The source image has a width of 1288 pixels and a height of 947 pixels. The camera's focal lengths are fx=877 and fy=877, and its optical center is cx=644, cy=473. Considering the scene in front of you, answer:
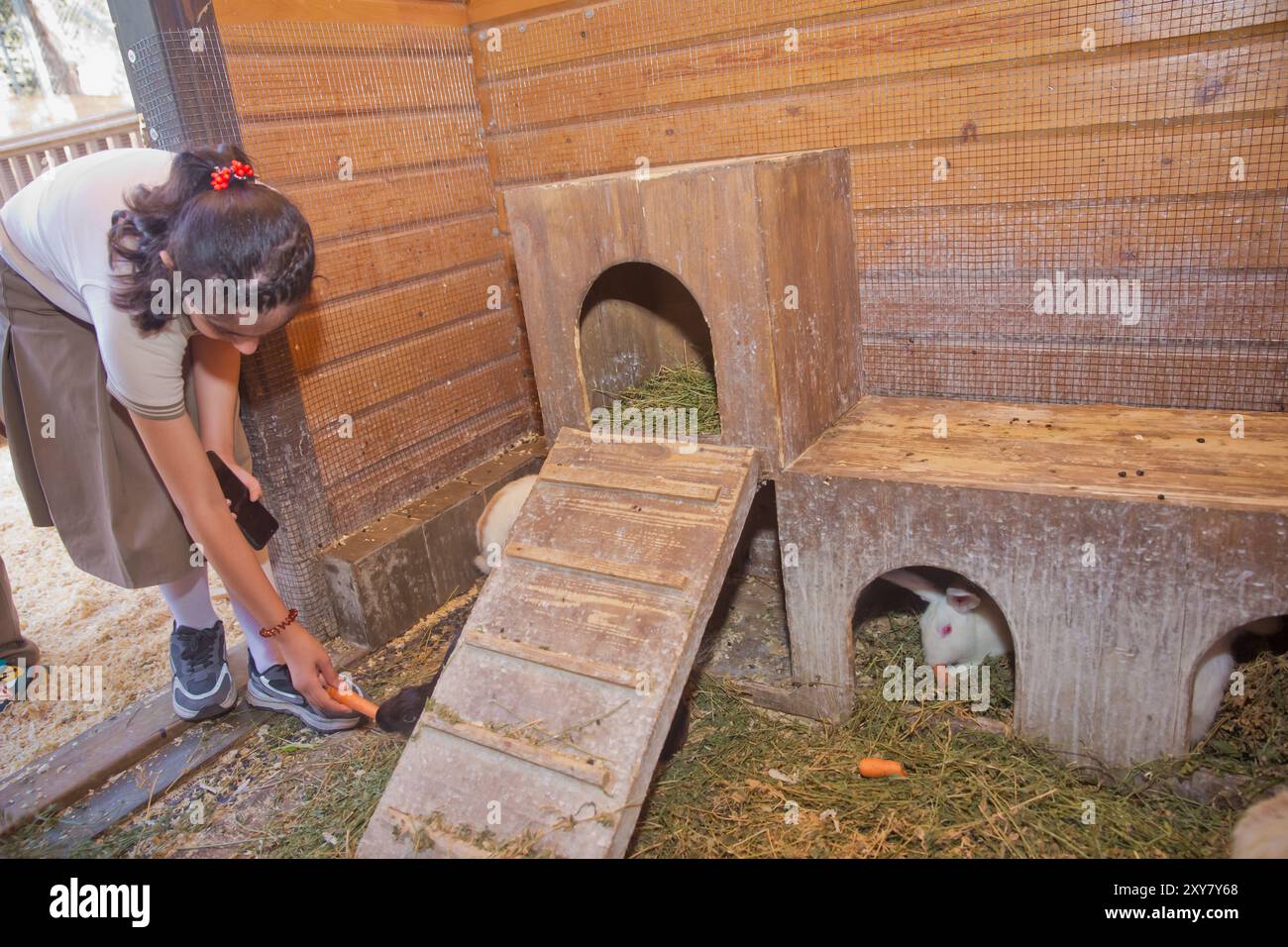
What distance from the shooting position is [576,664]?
6.81ft

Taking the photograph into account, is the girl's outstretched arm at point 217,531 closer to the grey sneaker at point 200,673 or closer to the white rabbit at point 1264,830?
the grey sneaker at point 200,673

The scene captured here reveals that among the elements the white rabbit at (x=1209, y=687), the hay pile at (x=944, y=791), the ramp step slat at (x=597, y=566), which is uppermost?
the ramp step slat at (x=597, y=566)

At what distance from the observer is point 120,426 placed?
2.37 m

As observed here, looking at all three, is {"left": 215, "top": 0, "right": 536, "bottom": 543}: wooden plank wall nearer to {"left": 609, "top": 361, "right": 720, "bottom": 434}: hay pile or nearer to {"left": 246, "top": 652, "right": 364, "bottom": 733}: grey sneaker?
{"left": 246, "top": 652, "right": 364, "bottom": 733}: grey sneaker

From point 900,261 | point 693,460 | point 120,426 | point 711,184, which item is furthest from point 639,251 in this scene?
point 120,426

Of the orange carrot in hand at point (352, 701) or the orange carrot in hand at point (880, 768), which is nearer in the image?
the orange carrot in hand at point (880, 768)

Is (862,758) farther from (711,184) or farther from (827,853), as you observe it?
(711,184)

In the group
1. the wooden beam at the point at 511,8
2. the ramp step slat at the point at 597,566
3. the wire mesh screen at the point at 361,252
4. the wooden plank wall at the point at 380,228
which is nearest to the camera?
the ramp step slat at the point at 597,566

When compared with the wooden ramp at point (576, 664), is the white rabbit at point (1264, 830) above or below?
below

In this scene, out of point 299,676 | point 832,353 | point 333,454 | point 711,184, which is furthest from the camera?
point 333,454

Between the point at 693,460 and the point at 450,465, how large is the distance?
1.49 m

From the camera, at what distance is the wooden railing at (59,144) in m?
5.87

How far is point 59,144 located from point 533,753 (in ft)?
21.5

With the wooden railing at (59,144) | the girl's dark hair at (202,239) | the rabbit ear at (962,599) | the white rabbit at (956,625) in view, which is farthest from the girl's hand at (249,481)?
the wooden railing at (59,144)
